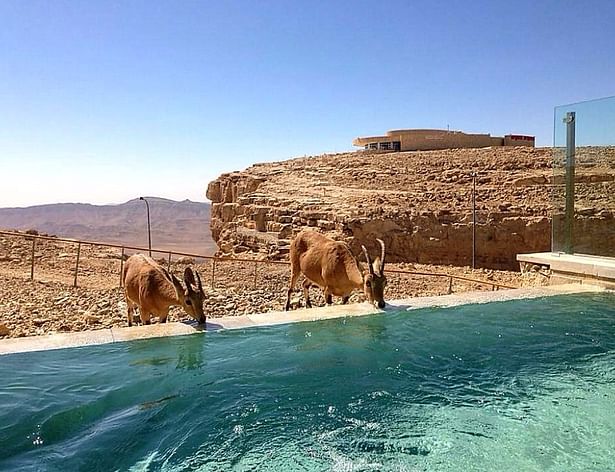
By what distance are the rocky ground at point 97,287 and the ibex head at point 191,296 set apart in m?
3.17

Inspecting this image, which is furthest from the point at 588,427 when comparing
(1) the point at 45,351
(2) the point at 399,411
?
(1) the point at 45,351

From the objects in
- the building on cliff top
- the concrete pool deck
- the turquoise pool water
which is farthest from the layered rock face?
the turquoise pool water

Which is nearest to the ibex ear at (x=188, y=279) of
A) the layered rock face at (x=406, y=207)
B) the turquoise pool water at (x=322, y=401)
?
the turquoise pool water at (x=322, y=401)

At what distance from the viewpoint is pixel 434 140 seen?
4359cm

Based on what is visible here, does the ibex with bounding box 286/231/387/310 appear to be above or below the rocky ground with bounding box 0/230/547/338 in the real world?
above

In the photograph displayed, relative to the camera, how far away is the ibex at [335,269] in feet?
25.4

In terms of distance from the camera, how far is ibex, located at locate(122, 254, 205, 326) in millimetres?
6609

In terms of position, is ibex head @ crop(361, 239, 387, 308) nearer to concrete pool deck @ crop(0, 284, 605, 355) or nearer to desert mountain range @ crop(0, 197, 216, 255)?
concrete pool deck @ crop(0, 284, 605, 355)

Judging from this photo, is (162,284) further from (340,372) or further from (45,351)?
(340,372)

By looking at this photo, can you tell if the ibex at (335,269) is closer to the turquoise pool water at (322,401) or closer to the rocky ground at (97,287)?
the turquoise pool water at (322,401)

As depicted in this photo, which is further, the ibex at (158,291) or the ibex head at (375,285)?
the ibex head at (375,285)

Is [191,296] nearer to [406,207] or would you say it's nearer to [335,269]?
[335,269]

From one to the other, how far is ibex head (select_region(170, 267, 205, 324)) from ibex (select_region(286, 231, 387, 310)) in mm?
2392

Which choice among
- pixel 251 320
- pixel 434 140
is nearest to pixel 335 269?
pixel 251 320
